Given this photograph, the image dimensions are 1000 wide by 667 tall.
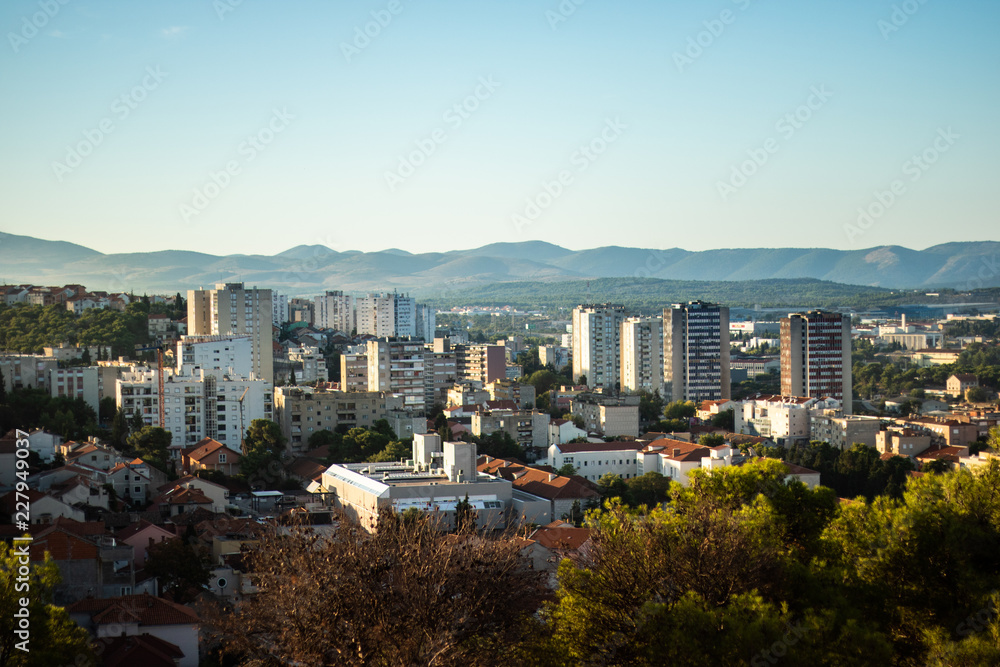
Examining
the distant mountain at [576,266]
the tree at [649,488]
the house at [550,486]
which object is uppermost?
the distant mountain at [576,266]

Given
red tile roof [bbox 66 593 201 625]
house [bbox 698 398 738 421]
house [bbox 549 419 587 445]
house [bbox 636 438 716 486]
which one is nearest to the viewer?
red tile roof [bbox 66 593 201 625]

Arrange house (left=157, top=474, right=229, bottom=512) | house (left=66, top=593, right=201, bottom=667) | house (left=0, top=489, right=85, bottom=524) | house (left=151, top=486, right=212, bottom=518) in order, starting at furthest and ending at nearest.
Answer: house (left=157, top=474, right=229, bottom=512) → house (left=151, top=486, right=212, bottom=518) → house (left=0, top=489, right=85, bottom=524) → house (left=66, top=593, right=201, bottom=667)

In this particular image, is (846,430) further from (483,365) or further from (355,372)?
(483,365)

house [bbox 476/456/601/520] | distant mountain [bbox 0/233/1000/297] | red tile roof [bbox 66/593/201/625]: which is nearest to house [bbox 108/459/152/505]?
house [bbox 476/456/601/520]

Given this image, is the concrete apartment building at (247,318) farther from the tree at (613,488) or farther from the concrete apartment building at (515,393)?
the tree at (613,488)

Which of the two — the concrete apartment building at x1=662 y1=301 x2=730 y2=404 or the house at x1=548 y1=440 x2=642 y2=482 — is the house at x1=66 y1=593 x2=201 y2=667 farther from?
the concrete apartment building at x1=662 y1=301 x2=730 y2=404

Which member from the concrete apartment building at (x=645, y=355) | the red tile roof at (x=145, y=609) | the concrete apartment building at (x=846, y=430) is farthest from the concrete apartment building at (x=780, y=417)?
the red tile roof at (x=145, y=609)

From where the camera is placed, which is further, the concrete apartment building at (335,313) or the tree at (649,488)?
Answer: the concrete apartment building at (335,313)
